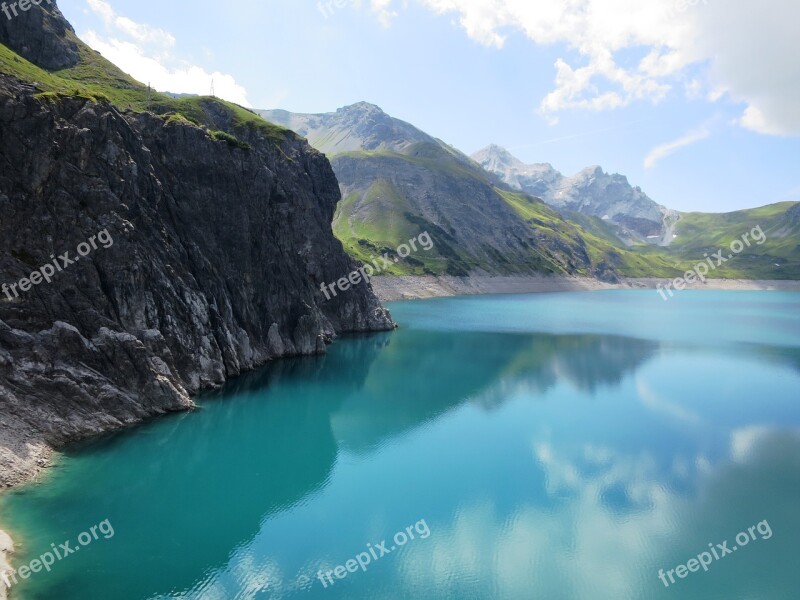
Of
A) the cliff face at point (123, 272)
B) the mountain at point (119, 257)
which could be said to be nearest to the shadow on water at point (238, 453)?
the cliff face at point (123, 272)

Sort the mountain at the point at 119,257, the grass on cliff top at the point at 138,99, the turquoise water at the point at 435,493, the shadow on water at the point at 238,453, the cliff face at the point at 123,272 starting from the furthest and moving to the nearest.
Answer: the grass on cliff top at the point at 138,99
the mountain at the point at 119,257
the cliff face at the point at 123,272
the shadow on water at the point at 238,453
the turquoise water at the point at 435,493

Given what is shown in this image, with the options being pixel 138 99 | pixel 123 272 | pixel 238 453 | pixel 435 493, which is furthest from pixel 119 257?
pixel 138 99

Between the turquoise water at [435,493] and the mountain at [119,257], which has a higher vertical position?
the mountain at [119,257]

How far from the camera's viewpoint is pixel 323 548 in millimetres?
25172

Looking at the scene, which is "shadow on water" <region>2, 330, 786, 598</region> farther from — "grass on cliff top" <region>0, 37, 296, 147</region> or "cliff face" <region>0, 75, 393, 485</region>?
"grass on cliff top" <region>0, 37, 296, 147</region>

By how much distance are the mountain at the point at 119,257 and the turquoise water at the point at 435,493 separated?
13.3ft

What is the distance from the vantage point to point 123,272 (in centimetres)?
4381

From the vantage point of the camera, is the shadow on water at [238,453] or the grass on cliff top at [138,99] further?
the grass on cliff top at [138,99]

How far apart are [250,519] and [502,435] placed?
23.6 m

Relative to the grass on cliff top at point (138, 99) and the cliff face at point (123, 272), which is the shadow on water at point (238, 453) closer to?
the cliff face at point (123, 272)

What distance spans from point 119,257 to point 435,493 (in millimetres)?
34196

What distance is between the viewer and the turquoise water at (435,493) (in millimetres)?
22891

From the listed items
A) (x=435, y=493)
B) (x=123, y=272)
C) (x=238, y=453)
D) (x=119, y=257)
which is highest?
(x=119, y=257)

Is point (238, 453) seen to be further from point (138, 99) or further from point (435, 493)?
point (138, 99)
